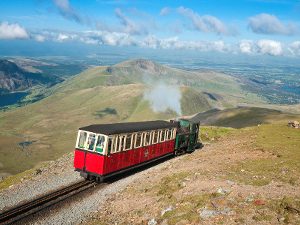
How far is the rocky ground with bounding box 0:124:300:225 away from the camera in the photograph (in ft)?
63.1

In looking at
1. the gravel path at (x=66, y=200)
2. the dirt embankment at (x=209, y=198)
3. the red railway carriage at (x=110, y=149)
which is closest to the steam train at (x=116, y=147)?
the red railway carriage at (x=110, y=149)

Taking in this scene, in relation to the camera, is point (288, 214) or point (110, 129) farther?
point (110, 129)

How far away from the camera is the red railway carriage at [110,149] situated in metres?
29.7

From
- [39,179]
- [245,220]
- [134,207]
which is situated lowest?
[39,179]

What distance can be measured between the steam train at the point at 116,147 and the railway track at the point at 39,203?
1.35 m

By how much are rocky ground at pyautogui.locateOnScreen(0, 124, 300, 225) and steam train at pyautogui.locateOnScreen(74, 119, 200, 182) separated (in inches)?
58.7

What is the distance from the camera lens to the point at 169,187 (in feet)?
87.1

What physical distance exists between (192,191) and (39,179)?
15.4 meters

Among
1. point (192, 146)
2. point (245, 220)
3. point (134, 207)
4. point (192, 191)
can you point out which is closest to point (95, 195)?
point (134, 207)

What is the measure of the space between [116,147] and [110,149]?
3.10 feet

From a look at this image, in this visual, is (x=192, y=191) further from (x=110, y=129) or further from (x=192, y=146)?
(x=192, y=146)

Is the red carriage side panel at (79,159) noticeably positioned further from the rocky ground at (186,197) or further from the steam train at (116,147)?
the rocky ground at (186,197)

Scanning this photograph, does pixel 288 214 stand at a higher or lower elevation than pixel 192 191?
higher

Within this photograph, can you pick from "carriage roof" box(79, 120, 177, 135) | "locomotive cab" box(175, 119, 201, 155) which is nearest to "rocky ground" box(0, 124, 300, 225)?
"carriage roof" box(79, 120, 177, 135)
